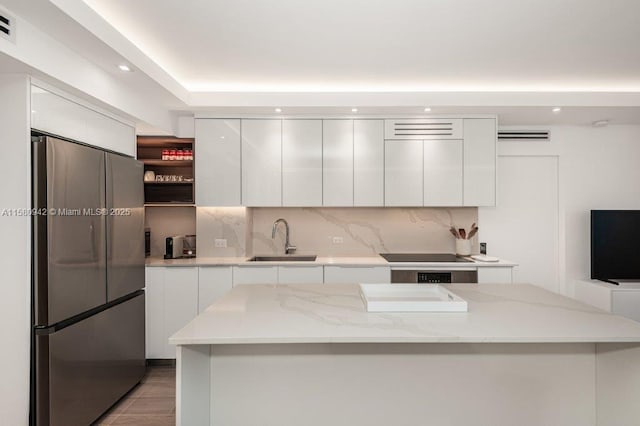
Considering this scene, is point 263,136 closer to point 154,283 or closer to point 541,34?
point 154,283

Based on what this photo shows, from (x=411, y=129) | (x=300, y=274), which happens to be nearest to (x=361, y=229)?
(x=300, y=274)

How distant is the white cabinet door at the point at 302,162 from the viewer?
12.7 ft

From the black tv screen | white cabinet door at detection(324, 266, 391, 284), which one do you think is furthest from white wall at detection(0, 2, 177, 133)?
the black tv screen

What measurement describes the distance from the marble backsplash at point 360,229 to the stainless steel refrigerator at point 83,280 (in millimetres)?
1473

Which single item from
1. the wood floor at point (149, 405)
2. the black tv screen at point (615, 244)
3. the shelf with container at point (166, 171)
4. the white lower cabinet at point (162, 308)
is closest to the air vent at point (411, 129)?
the black tv screen at point (615, 244)

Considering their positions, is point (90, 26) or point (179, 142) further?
point (179, 142)

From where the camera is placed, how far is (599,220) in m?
4.05

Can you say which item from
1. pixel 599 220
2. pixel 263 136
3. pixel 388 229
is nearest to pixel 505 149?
pixel 599 220

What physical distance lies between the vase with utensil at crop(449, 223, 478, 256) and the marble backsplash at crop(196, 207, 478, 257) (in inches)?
4.5

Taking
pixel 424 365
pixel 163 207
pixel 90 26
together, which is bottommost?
pixel 424 365

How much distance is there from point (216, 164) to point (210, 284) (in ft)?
3.97

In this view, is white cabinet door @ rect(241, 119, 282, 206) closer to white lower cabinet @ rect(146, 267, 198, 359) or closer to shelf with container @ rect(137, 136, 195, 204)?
shelf with container @ rect(137, 136, 195, 204)

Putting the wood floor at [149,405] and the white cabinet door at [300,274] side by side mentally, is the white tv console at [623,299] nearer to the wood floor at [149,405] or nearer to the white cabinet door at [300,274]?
the white cabinet door at [300,274]

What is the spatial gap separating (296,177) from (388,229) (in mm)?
1237
